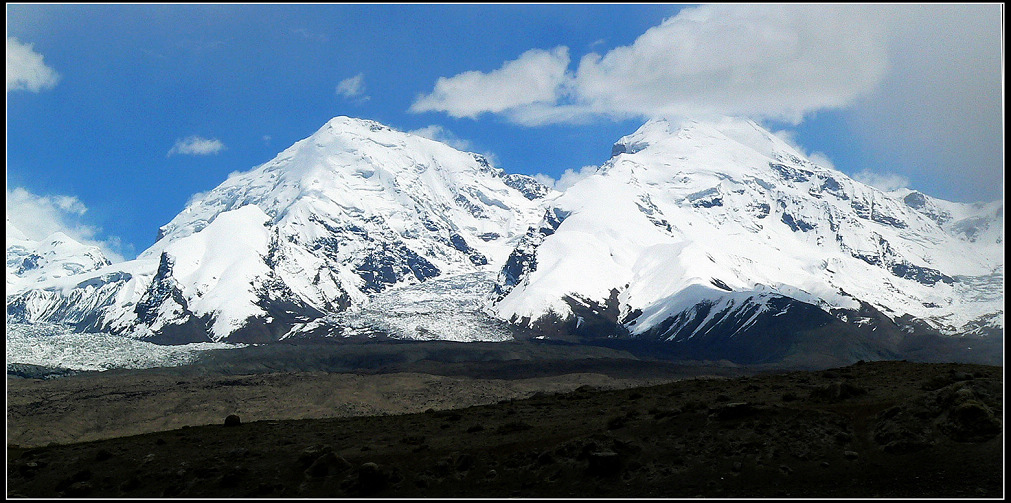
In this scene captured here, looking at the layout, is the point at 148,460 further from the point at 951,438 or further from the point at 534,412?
the point at 951,438

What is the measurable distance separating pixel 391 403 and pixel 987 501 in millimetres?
144115

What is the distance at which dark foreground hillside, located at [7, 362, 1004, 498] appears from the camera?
37.5 m

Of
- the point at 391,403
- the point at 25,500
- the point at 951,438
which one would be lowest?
the point at 391,403

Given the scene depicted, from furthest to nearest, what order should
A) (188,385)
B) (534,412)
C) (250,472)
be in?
(188,385), (534,412), (250,472)

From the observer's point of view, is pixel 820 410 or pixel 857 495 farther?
pixel 820 410

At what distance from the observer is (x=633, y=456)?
→ 40.3 metres

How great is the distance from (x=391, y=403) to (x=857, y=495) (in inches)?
5464

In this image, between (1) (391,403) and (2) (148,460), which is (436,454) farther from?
(1) (391,403)

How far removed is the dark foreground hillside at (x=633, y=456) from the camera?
123 feet

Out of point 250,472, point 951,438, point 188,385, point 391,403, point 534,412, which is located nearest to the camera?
point 951,438

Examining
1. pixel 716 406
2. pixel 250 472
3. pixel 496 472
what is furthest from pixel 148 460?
pixel 716 406

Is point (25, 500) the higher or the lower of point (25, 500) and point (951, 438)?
the lower

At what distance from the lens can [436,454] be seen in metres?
43.6

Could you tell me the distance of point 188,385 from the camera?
618 ft
